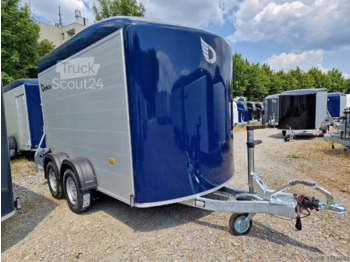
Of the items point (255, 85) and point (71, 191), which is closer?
point (71, 191)

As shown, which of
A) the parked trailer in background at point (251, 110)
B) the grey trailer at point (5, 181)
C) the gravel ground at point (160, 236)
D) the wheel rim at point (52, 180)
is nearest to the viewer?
the gravel ground at point (160, 236)

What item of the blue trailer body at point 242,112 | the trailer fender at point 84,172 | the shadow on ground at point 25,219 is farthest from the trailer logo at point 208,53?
the blue trailer body at point 242,112

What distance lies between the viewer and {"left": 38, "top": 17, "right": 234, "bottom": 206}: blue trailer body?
3.14m

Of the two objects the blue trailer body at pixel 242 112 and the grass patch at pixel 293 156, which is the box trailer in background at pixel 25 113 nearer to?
the grass patch at pixel 293 156

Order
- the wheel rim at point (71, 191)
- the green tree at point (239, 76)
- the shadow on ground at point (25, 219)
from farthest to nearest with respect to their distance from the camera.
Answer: the green tree at point (239, 76)
the wheel rim at point (71, 191)
the shadow on ground at point (25, 219)

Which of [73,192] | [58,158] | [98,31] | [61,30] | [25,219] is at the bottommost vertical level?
[25,219]

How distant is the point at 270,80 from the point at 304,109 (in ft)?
95.7

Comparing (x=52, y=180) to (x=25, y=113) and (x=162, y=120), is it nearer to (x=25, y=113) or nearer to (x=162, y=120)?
(x=162, y=120)

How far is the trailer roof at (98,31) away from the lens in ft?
10.3

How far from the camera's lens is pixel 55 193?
522 centimetres

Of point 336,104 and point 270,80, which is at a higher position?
point 270,80

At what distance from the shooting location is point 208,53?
11.6ft

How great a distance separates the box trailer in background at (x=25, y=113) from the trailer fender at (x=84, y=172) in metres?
4.98

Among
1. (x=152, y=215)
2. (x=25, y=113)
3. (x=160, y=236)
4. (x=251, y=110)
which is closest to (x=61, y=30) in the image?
(x=251, y=110)
